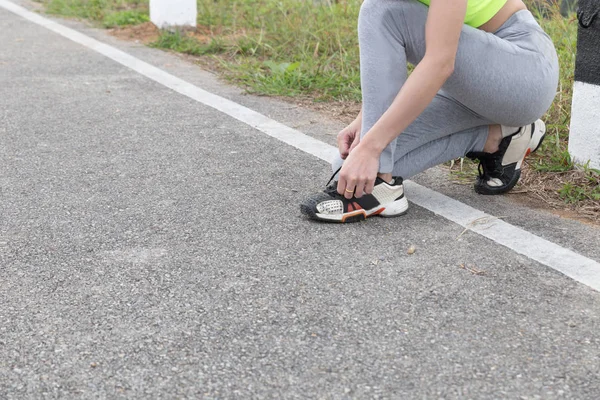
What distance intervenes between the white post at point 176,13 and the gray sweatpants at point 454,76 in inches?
140

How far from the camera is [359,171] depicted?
2.61m

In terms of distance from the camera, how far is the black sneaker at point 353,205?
2.69m

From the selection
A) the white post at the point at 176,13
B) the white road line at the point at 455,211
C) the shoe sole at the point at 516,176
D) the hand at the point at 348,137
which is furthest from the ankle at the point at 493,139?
the white post at the point at 176,13

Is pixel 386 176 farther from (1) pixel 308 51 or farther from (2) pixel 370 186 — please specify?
(1) pixel 308 51

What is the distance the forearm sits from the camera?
98.3 inches

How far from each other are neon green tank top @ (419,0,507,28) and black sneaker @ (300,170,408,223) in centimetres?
59

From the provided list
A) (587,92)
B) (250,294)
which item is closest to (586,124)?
(587,92)

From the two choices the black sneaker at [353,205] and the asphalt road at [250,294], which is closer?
the asphalt road at [250,294]

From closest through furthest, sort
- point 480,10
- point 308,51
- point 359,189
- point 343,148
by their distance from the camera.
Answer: point 359,189
point 480,10
point 343,148
point 308,51

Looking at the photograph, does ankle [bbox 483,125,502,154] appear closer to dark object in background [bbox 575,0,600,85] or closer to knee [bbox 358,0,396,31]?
dark object in background [bbox 575,0,600,85]

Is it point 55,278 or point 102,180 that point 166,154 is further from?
point 55,278

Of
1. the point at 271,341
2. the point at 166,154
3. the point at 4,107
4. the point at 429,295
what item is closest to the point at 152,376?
the point at 271,341

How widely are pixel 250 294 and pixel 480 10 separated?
1.24 meters

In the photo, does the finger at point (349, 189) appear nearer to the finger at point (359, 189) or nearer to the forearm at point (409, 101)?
the finger at point (359, 189)
